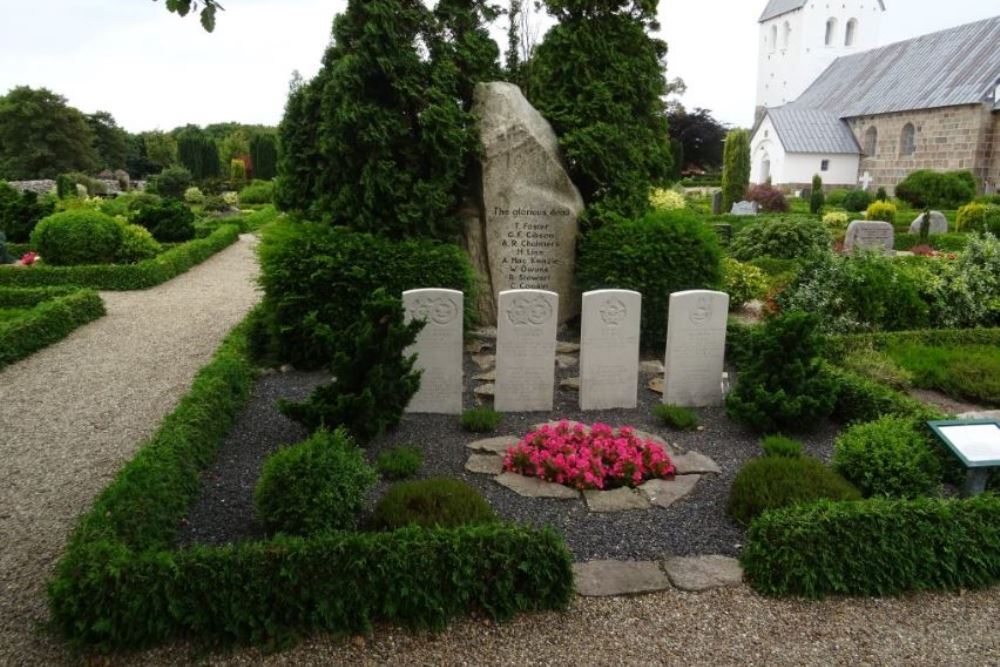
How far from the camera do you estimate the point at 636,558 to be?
407 centimetres

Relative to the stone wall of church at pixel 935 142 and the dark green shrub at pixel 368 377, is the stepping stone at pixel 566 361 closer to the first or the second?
the dark green shrub at pixel 368 377

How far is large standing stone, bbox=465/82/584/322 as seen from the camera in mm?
8633

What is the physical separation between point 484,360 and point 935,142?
35.8 metres

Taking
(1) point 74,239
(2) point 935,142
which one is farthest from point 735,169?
(1) point 74,239

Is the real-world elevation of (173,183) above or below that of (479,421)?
above

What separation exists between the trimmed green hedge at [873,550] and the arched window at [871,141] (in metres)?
40.3

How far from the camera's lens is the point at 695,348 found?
657 cm

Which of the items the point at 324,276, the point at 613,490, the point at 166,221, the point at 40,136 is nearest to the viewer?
the point at 613,490

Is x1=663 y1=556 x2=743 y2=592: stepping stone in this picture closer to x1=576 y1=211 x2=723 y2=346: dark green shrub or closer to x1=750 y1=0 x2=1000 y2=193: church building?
x1=576 y1=211 x2=723 y2=346: dark green shrub

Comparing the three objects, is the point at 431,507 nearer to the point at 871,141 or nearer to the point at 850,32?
the point at 871,141

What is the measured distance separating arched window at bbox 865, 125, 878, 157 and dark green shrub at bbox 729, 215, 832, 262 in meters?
27.6

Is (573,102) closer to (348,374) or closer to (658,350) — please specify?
(658,350)

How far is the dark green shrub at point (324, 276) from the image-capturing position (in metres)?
7.45

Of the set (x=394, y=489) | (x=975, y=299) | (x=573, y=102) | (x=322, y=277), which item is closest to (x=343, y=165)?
(x=322, y=277)
